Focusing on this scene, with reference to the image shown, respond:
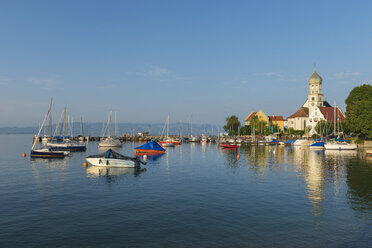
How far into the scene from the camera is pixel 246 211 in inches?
914

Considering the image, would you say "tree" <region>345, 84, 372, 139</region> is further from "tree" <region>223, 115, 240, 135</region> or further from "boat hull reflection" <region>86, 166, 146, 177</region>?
"boat hull reflection" <region>86, 166, 146, 177</region>

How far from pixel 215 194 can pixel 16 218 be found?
60.8 feet

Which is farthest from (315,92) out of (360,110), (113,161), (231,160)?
(113,161)

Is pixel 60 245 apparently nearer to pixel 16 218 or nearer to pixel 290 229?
pixel 16 218

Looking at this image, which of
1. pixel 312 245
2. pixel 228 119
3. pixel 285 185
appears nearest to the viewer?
pixel 312 245

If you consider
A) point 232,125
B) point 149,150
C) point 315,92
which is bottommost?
point 149,150

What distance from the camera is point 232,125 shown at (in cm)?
17850

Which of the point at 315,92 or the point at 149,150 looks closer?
the point at 149,150

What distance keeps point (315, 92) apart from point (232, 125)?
5665 centimetres

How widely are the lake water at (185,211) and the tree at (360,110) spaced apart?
6336 centimetres

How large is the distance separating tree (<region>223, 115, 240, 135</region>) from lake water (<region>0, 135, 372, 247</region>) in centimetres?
13861

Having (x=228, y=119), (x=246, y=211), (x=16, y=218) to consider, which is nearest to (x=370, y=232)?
(x=246, y=211)

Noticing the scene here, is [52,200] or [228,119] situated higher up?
[228,119]

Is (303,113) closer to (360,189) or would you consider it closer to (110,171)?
(360,189)
